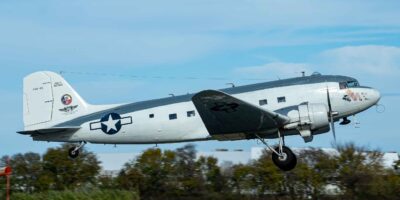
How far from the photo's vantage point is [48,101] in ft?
72.3

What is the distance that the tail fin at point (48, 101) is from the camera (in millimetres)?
21766

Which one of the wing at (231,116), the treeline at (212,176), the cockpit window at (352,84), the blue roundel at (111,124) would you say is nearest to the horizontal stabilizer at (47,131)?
the blue roundel at (111,124)

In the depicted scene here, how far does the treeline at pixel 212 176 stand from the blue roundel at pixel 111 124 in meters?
8.64

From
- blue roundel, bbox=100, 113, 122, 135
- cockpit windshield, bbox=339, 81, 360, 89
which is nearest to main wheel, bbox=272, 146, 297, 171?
cockpit windshield, bbox=339, 81, 360, 89

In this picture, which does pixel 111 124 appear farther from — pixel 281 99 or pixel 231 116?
pixel 281 99

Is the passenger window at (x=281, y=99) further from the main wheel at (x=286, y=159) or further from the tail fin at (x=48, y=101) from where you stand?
the tail fin at (x=48, y=101)

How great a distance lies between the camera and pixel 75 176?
34312mm

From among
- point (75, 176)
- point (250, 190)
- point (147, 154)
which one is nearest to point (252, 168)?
point (250, 190)

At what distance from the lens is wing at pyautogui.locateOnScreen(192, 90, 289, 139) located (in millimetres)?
18531

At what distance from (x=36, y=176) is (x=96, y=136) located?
14.3 m

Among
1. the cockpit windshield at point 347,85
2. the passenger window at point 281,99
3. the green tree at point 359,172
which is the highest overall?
the cockpit windshield at point 347,85

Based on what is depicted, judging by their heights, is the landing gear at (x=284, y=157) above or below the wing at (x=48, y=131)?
below

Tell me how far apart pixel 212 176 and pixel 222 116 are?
1339 cm

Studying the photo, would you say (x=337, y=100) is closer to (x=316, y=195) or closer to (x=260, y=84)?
(x=260, y=84)
